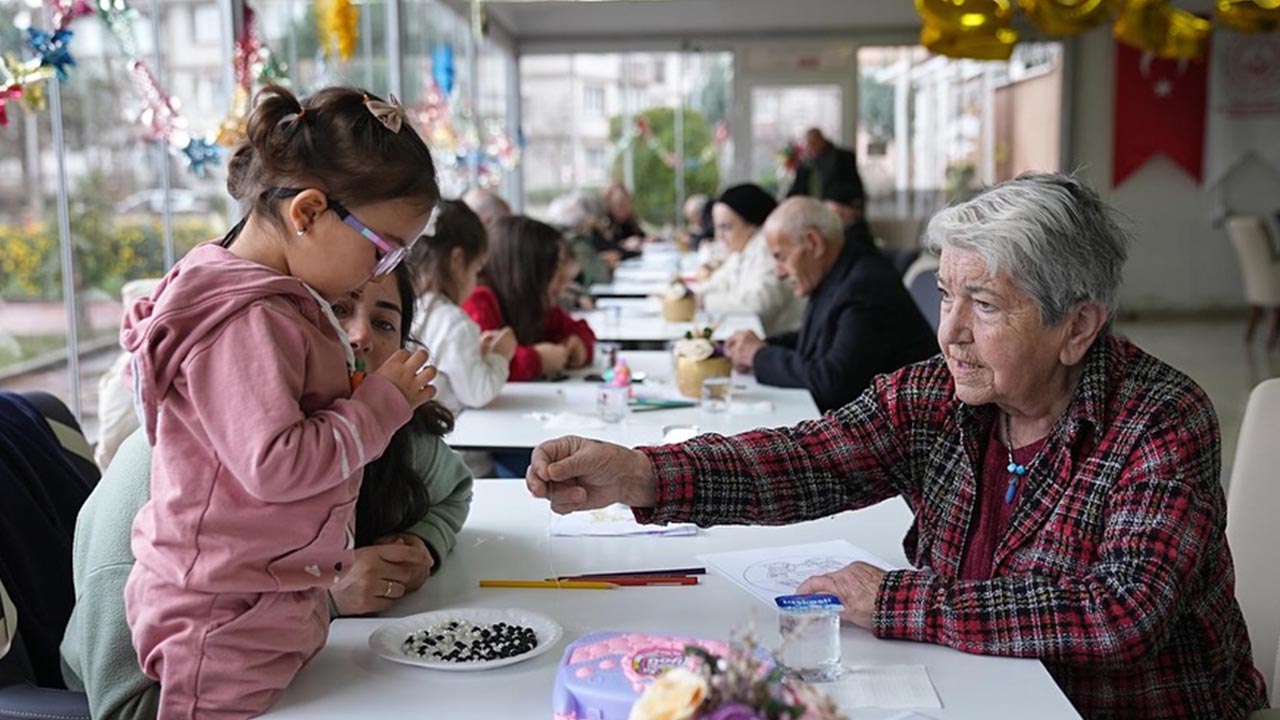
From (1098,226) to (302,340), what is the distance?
1051mm

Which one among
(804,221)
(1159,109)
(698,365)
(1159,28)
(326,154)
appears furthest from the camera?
(1159,109)

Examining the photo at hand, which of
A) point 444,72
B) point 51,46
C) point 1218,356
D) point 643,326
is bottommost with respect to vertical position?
point 1218,356

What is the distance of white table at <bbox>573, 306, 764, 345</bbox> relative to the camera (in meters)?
4.97

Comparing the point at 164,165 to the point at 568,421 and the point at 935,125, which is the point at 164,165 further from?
the point at 935,125

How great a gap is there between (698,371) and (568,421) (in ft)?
1.55

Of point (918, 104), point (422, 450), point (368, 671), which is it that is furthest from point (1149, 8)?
point (368, 671)

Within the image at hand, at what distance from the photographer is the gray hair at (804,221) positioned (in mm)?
4137

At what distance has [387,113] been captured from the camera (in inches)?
56.4

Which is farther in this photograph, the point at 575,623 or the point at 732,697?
the point at 575,623

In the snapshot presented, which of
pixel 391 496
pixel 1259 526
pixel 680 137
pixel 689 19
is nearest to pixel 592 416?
pixel 391 496

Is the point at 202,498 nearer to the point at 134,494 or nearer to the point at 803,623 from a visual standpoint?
the point at 134,494

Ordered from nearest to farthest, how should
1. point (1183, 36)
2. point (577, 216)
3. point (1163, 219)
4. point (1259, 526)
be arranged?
Result: point (1259, 526)
point (1183, 36)
point (577, 216)
point (1163, 219)

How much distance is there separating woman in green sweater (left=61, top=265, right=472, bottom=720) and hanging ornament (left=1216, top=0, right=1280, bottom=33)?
16.5 ft

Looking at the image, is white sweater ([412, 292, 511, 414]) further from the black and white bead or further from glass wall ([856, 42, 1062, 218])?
glass wall ([856, 42, 1062, 218])
